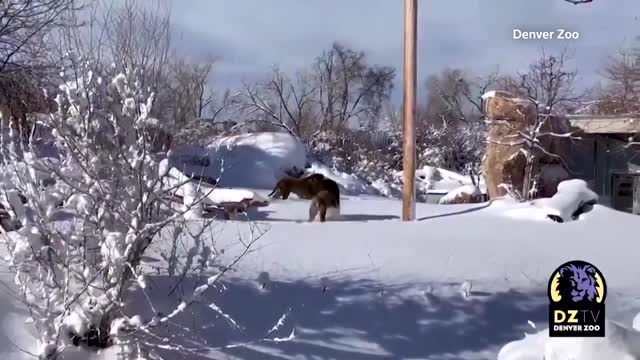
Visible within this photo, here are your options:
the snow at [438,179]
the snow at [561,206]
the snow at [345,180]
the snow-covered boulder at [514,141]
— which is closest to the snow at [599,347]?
the snow at [561,206]

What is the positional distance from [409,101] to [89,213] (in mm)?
5974

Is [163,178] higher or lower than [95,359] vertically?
higher

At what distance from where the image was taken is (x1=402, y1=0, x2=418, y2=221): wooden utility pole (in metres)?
8.42

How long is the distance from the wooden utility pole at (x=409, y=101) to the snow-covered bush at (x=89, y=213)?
551cm

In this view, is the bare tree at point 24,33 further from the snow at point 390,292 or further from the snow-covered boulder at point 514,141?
the snow-covered boulder at point 514,141

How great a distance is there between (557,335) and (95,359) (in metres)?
2.17

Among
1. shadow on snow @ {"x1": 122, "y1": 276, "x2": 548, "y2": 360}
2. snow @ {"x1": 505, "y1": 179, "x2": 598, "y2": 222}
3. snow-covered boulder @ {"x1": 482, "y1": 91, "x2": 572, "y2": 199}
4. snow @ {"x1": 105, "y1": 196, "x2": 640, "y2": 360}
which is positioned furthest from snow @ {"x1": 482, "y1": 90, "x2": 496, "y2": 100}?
shadow on snow @ {"x1": 122, "y1": 276, "x2": 548, "y2": 360}

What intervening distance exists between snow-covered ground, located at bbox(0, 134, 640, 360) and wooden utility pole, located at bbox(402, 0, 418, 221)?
7.57 ft

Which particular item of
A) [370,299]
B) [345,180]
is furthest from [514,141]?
[370,299]

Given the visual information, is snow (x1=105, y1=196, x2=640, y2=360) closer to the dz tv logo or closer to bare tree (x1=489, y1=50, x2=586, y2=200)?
the dz tv logo

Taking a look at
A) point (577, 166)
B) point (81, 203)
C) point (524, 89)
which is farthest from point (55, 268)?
point (577, 166)

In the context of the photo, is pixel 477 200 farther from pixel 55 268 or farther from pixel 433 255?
pixel 55 268

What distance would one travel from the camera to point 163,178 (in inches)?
135

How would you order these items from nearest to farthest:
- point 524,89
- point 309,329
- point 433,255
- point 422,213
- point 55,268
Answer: point 55,268, point 309,329, point 433,255, point 422,213, point 524,89
